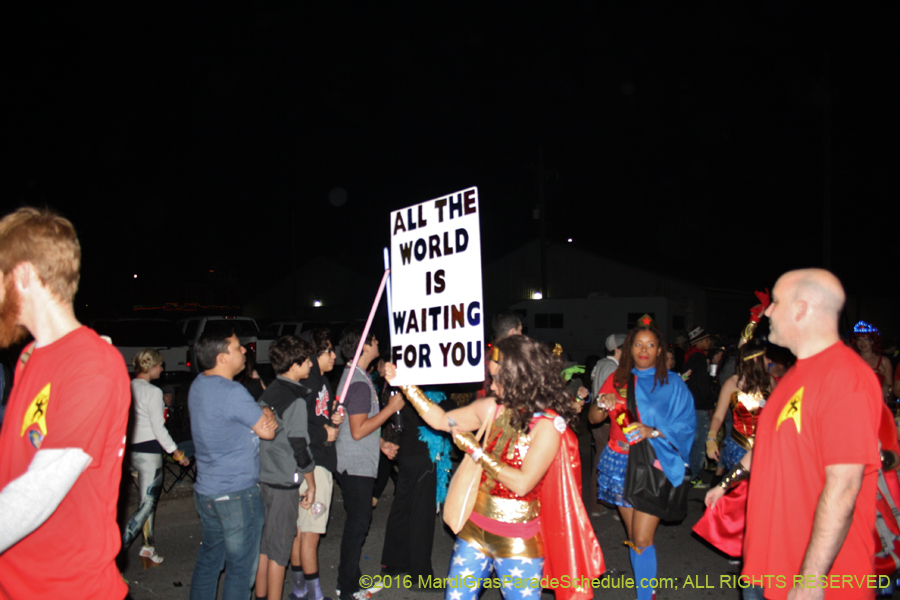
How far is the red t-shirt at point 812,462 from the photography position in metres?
1.99

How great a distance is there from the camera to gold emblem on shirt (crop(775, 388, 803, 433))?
2.19 meters

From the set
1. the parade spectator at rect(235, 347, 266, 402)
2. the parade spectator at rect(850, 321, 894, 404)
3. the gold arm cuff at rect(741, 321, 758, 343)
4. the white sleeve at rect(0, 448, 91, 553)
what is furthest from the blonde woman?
the parade spectator at rect(850, 321, 894, 404)

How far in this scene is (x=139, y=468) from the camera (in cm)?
454

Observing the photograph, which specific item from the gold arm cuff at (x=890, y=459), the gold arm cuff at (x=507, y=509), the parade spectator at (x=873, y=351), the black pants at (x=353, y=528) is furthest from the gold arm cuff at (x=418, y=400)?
the parade spectator at (x=873, y=351)

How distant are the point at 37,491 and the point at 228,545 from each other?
2.02 metres

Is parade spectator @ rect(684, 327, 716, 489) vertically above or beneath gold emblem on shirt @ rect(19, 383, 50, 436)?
beneath

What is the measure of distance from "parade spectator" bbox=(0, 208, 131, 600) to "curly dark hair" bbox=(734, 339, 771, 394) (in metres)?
4.64

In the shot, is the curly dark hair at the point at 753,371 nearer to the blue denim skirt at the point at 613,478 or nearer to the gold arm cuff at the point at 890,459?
the blue denim skirt at the point at 613,478

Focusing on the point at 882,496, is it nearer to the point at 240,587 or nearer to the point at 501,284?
the point at 240,587

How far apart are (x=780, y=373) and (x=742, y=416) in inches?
25.1

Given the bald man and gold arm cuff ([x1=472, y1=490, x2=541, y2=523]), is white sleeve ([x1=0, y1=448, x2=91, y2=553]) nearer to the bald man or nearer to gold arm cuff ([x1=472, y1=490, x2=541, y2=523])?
gold arm cuff ([x1=472, y1=490, x2=541, y2=523])

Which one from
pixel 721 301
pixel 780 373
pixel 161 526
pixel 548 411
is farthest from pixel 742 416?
pixel 721 301

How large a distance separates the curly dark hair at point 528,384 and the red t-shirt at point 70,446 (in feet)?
5.42

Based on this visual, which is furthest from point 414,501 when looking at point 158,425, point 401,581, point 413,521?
point 158,425
